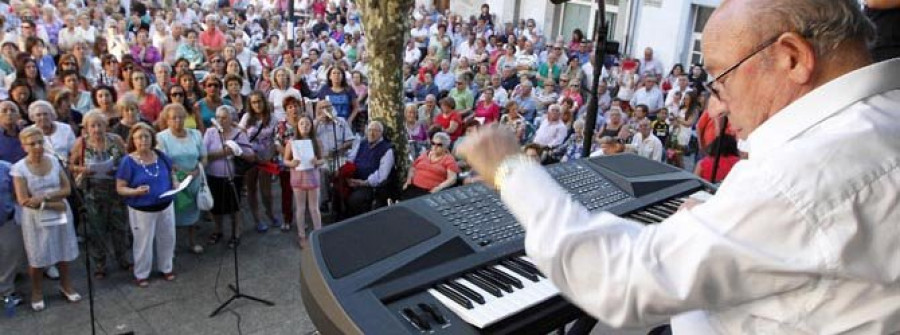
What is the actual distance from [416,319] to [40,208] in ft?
12.8

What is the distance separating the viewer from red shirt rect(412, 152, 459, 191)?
20.6 ft

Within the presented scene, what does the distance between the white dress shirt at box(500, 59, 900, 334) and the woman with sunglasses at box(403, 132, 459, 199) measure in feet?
16.6

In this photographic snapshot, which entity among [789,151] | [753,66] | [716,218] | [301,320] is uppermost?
[753,66]

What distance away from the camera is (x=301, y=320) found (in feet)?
15.6

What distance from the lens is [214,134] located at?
597cm

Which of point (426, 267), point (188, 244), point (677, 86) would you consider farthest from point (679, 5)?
point (426, 267)

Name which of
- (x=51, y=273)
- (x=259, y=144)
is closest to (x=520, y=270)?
(x=51, y=273)

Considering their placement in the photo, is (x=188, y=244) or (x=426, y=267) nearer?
(x=426, y=267)

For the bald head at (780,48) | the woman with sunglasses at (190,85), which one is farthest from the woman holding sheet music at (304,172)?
the bald head at (780,48)

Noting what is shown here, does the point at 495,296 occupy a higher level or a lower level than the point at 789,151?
lower

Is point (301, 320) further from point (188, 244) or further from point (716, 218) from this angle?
point (716, 218)

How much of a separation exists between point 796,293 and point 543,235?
1.27ft

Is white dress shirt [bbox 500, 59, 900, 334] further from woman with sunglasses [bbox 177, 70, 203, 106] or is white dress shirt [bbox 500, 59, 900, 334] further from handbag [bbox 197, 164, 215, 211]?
woman with sunglasses [bbox 177, 70, 203, 106]

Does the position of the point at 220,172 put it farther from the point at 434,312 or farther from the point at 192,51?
the point at 192,51
